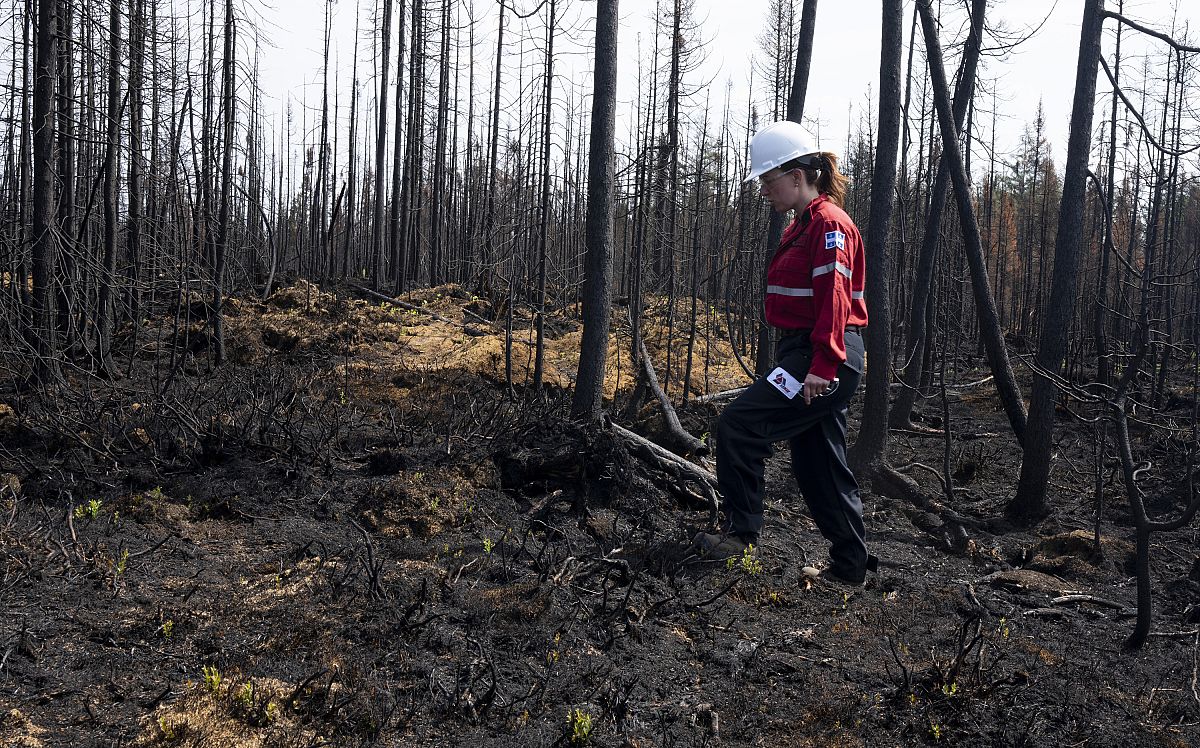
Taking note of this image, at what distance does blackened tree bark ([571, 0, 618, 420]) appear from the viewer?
7285 mm

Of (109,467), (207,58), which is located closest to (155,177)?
(109,467)

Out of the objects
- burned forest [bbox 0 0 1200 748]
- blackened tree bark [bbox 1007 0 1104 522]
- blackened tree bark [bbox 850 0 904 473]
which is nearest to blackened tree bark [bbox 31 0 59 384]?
burned forest [bbox 0 0 1200 748]

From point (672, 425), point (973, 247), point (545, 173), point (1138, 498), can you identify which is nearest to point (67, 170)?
point (545, 173)

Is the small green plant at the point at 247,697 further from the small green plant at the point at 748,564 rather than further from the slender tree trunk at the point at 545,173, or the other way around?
the slender tree trunk at the point at 545,173

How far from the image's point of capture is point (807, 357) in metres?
3.55

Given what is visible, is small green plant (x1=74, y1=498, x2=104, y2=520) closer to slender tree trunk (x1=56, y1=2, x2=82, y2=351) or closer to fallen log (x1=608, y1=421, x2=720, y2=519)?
slender tree trunk (x1=56, y1=2, x2=82, y2=351)

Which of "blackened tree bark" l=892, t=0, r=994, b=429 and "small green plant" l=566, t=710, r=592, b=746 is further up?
"blackened tree bark" l=892, t=0, r=994, b=429

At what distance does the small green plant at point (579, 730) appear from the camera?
9.29 ft

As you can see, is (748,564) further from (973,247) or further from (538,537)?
(973,247)

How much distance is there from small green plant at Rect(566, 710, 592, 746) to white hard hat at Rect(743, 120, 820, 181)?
7.67 feet

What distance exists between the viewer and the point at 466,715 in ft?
9.66

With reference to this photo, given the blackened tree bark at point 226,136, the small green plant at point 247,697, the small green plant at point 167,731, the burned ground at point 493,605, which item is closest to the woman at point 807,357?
the burned ground at point 493,605

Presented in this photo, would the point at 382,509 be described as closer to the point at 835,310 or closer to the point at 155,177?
the point at 155,177

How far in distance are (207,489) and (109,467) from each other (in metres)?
0.82
